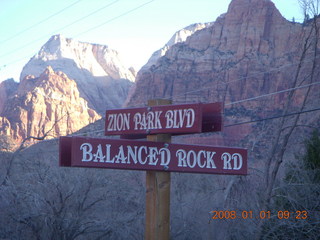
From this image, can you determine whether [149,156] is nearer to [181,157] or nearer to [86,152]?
[181,157]

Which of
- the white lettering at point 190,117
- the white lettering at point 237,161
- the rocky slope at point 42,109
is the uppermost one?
the rocky slope at point 42,109

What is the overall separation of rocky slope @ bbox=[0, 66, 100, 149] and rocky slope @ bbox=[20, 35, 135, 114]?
764 inches

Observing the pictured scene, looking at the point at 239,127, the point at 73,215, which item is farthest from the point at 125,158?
the point at 239,127

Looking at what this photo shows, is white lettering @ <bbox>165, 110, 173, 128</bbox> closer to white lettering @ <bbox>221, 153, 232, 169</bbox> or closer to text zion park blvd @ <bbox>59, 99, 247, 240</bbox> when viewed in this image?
text zion park blvd @ <bbox>59, 99, 247, 240</bbox>

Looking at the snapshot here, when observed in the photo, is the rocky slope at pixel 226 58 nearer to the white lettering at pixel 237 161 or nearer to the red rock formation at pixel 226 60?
the red rock formation at pixel 226 60

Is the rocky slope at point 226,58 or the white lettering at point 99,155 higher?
the rocky slope at point 226,58

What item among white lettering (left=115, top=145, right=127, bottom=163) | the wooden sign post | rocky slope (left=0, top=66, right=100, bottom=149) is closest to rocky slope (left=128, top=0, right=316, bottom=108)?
rocky slope (left=0, top=66, right=100, bottom=149)

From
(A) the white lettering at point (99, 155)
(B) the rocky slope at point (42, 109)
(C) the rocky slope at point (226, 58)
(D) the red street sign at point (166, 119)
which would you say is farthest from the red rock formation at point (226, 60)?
(A) the white lettering at point (99, 155)

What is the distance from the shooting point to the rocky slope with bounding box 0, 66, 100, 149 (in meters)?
74.9

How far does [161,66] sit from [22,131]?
2558cm

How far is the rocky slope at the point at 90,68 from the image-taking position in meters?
133

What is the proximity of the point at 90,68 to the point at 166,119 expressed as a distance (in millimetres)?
143632

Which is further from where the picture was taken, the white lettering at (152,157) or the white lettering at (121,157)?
the white lettering at (152,157)

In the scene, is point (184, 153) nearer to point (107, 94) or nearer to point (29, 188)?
point (29, 188)
